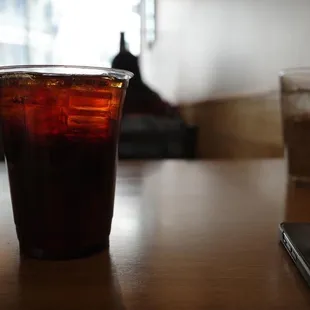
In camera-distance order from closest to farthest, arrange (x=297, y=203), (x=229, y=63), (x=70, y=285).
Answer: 1. (x=70, y=285)
2. (x=297, y=203)
3. (x=229, y=63)

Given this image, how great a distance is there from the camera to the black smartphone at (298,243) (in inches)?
15.1

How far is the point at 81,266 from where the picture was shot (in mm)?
402

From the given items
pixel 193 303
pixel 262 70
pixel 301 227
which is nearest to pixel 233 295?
pixel 193 303

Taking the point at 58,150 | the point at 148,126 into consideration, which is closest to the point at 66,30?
the point at 148,126

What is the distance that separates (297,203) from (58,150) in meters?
0.32

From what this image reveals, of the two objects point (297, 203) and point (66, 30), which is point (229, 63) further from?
point (297, 203)

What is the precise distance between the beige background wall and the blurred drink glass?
0.97 m

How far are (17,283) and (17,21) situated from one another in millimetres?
1593

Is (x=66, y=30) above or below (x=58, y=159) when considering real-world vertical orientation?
above

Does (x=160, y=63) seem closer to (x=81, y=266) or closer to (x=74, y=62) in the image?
(x=74, y=62)

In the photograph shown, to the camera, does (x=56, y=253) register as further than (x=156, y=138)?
No

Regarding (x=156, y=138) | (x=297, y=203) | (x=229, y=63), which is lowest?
(x=156, y=138)

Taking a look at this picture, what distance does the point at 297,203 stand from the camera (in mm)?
627

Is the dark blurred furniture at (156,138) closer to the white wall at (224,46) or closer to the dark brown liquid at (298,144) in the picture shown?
the white wall at (224,46)
